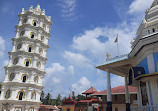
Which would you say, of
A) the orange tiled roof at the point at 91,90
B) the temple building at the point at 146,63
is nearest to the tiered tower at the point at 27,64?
the orange tiled roof at the point at 91,90

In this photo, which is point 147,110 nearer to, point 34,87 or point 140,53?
point 140,53

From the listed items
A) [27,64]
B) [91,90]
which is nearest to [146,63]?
[27,64]

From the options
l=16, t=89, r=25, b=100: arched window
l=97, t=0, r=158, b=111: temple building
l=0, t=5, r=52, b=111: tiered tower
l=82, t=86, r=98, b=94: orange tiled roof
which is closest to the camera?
l=97, t=0, r=158, b=111: temple building

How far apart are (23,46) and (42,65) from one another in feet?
21.3

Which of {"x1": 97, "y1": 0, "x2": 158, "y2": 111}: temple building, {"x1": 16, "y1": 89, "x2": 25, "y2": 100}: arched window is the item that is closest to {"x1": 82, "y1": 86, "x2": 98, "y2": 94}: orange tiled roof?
{"x1": 16, "y1": 89, "x2": 25, "y2": 100}: arched window

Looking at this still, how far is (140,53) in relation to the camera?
1684cm

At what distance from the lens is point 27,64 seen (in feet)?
110

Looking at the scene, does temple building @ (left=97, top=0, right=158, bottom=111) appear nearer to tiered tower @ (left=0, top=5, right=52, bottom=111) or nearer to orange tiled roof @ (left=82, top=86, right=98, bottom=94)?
tiered tower @ (left=0, top=5, right=52, bottom=111)

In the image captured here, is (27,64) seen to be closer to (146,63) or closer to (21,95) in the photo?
(21,95)

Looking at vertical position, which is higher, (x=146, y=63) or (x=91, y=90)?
(x=146, y=63)

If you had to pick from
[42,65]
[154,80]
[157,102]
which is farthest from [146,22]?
[42,65]

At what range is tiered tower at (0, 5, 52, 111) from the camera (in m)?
29.9

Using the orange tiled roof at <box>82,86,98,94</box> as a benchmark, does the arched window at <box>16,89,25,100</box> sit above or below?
below

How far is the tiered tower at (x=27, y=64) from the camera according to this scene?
98.0 feet
